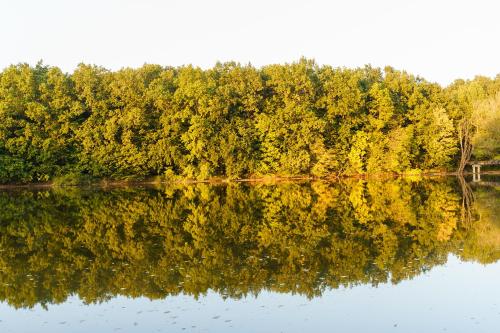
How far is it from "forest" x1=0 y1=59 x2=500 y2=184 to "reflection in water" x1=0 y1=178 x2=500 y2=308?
2396cm

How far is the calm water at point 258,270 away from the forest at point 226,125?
29.1 m

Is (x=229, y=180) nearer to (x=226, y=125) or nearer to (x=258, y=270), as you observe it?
(x=226, y=125)

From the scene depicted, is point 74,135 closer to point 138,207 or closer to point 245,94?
point 245,94

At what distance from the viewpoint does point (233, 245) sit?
20.9 meters

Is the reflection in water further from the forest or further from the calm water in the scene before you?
the forest

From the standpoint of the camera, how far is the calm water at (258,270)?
1255 cm

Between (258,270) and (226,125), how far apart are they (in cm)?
4685

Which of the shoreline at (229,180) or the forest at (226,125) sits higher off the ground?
the forest at (226,125)

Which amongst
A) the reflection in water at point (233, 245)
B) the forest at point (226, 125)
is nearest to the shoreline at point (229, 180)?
the forest at point (226, 125)

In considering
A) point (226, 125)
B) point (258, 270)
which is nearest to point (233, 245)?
point (258, 270)

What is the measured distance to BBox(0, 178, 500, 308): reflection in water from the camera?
609 inches

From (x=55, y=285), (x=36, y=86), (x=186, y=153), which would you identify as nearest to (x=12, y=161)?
(x=36, y=86)

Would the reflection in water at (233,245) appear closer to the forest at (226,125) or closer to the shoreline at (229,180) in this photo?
the shoreline at (229,180)

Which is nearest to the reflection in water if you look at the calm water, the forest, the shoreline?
the calm water
